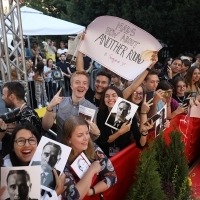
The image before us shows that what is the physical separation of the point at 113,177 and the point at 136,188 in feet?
0.96

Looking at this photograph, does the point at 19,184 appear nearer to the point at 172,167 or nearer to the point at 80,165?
the point at 80,165

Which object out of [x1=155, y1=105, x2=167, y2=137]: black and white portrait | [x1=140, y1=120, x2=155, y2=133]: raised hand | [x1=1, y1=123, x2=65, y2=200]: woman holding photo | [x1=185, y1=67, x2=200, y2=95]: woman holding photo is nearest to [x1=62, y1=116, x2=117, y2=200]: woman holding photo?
[x1=1, y1=123, x2=65, y2=200]: woman holding photo

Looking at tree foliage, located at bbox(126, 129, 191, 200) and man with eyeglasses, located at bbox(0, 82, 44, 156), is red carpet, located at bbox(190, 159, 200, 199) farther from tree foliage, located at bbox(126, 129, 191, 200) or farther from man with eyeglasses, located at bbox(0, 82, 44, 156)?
man with eyeglasses, located at bbox(0, 82, 44, 156)

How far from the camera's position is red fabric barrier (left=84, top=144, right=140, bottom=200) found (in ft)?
9.17

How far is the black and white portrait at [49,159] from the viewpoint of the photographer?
197cm

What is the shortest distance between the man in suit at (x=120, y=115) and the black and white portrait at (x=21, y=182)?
50.4 inches

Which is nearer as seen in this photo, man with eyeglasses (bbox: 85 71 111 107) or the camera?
the camera

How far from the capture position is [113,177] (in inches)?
96.3

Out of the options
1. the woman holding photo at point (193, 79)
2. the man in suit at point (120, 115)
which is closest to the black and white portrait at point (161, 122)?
the man in suit at point (120, 115)

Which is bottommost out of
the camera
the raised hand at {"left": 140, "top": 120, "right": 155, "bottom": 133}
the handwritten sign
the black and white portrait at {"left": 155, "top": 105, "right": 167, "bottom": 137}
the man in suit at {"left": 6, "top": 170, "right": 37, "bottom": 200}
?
the black and white portrait at {"left": 155, "top": 105, "right": 167, "bottom": 137}

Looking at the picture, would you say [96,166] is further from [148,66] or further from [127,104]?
[148,66]

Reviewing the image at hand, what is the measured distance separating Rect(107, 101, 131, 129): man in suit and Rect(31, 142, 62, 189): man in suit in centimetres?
103

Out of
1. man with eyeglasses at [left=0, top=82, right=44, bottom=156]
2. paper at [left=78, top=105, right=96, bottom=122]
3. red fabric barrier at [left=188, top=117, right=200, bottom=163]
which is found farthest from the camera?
red fabric barrier at [left=188, top=117, right=200, bottom=163]

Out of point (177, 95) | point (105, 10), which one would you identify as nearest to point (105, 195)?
point (177, 95)
